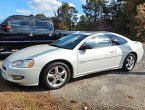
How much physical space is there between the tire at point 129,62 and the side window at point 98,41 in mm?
926

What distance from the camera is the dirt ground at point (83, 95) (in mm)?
5680

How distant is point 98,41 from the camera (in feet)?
25.9

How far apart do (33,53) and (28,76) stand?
744 millimetres

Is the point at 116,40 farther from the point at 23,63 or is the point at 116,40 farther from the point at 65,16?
the point at 65,16

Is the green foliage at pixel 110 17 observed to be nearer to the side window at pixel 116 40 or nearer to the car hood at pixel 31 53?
the side window at pixel 116 40

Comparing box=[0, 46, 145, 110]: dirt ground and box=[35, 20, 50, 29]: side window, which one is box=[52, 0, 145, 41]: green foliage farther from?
box=[0, 46, 145, 110]: dirt ground

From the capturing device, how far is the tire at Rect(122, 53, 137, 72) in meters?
8.66

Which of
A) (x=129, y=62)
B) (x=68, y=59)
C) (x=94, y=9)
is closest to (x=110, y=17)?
(x=94, y=9)

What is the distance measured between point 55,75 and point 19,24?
4.68m

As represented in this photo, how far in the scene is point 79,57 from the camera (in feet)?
23.5

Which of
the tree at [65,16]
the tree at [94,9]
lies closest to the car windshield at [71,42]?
the tree at [94,9]

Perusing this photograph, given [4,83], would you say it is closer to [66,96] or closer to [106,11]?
[66,96]

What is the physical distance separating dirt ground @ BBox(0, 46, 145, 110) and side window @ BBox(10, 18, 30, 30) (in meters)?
3.73

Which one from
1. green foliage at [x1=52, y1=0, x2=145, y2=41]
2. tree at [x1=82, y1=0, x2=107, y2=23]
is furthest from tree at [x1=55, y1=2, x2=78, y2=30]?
tree at [x1=82, y1=0, x2=107, y2=23]
